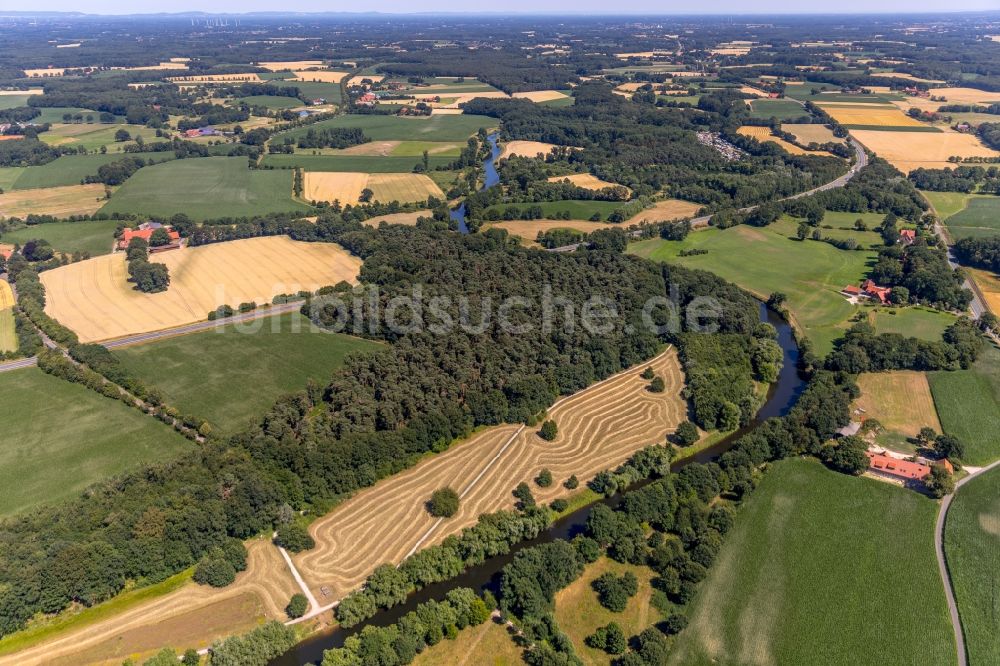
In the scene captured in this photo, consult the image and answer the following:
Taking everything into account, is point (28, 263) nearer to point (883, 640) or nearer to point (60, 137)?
point (60, 137)

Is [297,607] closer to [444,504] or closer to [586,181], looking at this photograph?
[444,504]

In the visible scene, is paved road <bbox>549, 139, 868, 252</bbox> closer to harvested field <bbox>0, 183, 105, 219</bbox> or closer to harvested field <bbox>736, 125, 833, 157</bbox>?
harvested field <bbox>736, 125, 833, 157</bbox>

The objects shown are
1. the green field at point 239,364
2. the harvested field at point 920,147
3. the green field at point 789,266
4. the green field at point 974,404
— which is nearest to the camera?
the green field at point 974,404

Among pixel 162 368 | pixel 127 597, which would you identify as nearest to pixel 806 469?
pixel 127 597

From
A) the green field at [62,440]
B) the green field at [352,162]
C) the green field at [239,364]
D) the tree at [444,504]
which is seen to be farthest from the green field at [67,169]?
the tree at [444,504]

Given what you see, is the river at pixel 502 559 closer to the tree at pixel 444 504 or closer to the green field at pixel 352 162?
the tree at pixel 444 504
